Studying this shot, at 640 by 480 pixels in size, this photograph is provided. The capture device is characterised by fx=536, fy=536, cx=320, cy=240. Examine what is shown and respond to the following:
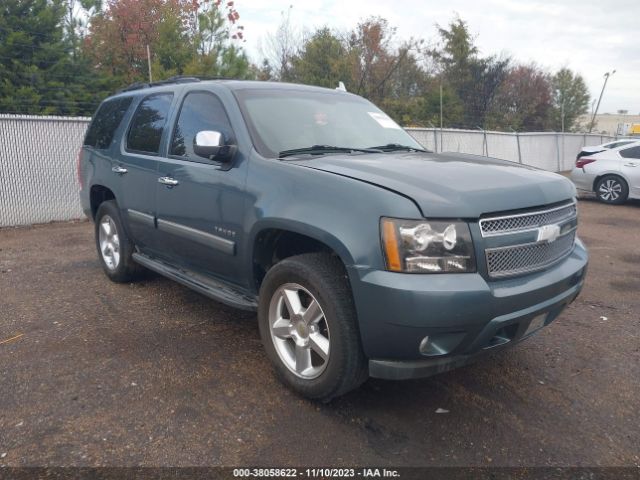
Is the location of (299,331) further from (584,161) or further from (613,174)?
(584,161)

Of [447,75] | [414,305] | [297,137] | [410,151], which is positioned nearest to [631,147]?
[410,151]

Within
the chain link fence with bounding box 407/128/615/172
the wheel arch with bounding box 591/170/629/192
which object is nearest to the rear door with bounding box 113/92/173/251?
the chain link fence with bounding box 407/128/615/172

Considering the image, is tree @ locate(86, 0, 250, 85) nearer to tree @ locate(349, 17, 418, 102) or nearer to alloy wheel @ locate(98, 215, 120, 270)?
tree @ locate(349, 17, 418, 102)

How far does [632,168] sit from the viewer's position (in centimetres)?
1123

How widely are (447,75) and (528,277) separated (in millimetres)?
32554

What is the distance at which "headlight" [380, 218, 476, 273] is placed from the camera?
2572 millimetres

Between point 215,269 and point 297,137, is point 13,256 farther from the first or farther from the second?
point 297,137

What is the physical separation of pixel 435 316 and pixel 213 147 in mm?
1739

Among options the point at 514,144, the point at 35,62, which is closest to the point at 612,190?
the point at 514,144

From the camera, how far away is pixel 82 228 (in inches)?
340

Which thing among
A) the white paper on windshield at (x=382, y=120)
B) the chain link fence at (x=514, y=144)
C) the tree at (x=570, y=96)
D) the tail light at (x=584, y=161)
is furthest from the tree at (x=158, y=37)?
the tree at (x=570, y=96)

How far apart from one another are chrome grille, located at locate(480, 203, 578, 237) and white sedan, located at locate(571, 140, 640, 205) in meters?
9.53

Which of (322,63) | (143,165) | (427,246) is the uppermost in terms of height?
(322,63)

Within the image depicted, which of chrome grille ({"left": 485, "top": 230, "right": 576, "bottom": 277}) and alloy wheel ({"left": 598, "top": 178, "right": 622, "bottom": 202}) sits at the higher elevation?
chrome grille ({"left": 485, "top": 230, "right": 576, "bottom": 277})
